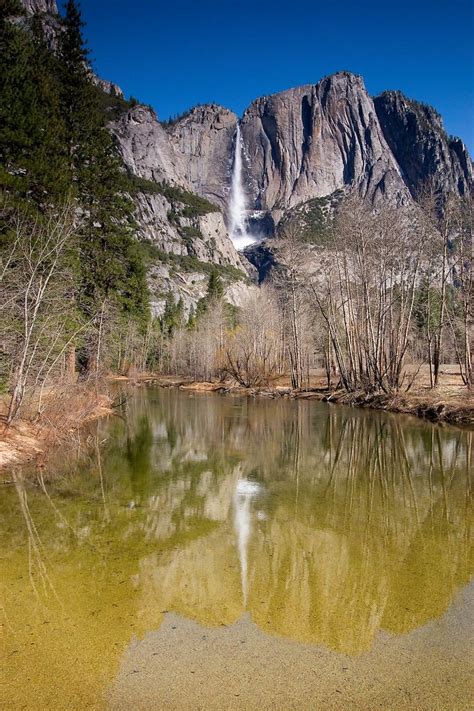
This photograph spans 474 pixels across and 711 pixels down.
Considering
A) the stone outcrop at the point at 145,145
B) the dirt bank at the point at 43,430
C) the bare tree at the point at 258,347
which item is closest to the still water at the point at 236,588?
the dirt bank at the point at 43,430

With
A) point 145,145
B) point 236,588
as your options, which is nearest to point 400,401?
point 236,588

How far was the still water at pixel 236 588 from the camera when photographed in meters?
3.97

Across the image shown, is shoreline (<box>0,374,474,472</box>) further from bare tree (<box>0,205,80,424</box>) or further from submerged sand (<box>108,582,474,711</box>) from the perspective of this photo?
submerged sand (<box>108,582,474,711</box>)

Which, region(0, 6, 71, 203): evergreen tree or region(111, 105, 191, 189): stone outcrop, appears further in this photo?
region(111, 105, 191, 189): stone outcrop

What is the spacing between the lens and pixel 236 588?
5.76 metres

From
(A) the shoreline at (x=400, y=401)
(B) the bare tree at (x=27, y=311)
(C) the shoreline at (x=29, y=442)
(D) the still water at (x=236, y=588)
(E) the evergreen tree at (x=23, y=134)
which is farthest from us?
(A) the shoreline at (x=400, y=401)

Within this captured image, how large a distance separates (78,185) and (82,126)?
3401 millimetres

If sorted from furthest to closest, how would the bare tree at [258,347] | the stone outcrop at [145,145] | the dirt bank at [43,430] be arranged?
the stone outcrop at [145,145]
the bare tree at [258,347]
the dirt bank at [43,430]

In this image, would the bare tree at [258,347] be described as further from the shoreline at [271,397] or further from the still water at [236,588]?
the still water at [236,588]

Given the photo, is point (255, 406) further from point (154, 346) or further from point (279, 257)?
point (154, 346)

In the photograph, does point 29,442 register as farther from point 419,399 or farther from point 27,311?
point 419,399

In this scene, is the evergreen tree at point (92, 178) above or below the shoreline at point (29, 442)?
above

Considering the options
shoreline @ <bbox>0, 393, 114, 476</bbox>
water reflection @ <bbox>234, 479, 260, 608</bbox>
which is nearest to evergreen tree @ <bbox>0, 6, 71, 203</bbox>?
shoreline @ <bbox>0, 393, 114, 476</bbox>

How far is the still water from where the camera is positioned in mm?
3971
